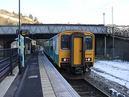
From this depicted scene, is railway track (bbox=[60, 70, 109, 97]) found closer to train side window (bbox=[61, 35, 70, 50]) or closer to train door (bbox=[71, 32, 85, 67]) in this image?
train door (bbox=[71, 32, 85, 67])

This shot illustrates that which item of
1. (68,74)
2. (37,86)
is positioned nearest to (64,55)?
(68,74)

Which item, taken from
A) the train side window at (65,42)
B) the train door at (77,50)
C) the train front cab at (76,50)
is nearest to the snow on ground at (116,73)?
the train front cab at (76,50)

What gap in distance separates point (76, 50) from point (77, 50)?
10cm

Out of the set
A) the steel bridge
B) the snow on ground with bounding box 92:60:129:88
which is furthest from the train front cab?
the steel bridge

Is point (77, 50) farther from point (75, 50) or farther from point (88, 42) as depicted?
point (88, 42)

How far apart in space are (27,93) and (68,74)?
12.0 metres

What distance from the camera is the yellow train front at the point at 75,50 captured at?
24.6 metres

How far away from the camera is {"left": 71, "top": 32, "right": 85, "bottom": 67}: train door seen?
2453 cm

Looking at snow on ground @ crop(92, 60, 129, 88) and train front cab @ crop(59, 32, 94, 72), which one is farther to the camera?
train front cab @ crop(59, 32, 94, 72)

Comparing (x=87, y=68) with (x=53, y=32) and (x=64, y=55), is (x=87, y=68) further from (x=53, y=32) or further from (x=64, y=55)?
(x=53, y=32)

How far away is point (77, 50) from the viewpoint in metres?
24.7

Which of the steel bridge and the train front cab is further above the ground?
the steel bridge

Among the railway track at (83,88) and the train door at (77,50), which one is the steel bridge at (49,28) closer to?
the railway track at (83,88)

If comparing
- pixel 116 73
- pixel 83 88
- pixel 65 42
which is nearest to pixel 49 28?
pixel 116 73
